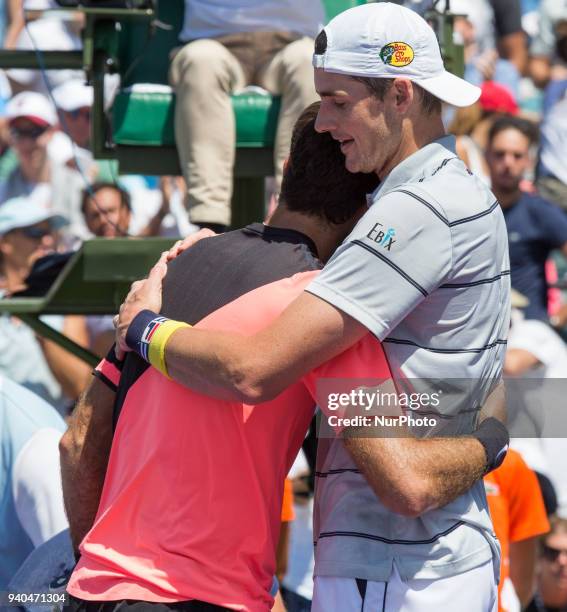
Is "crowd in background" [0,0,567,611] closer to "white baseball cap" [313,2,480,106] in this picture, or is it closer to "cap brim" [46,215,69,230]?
"cap brim" [46,215,69,230]

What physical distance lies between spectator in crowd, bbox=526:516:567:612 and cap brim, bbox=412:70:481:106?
2.84 metres

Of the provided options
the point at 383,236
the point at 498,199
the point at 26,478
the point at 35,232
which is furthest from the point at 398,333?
the point at 35,232

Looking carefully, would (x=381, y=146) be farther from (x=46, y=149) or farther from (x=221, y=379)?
(x=46, y=149)

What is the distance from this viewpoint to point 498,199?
239 inches

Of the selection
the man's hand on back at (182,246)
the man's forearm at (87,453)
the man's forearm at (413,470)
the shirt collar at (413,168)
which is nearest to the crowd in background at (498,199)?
the man's forearm at (87,453)

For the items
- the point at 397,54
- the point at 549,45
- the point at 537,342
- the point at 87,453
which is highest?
the point at 397,54

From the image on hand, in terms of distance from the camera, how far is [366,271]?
2031mm

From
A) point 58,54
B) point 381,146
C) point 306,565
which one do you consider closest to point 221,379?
point 381,146

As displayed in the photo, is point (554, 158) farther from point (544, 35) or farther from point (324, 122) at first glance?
point (324, 122)

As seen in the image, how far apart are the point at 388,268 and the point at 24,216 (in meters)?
5.02

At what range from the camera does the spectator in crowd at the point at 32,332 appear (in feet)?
19.0

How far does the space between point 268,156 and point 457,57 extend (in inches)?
33.9

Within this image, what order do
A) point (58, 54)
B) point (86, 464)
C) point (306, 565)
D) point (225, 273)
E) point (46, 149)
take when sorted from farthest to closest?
point (46, 149)
point (58, 54)
point (306, 565)
point (86, 464)
point (225, 273)

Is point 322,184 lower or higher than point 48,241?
higher
